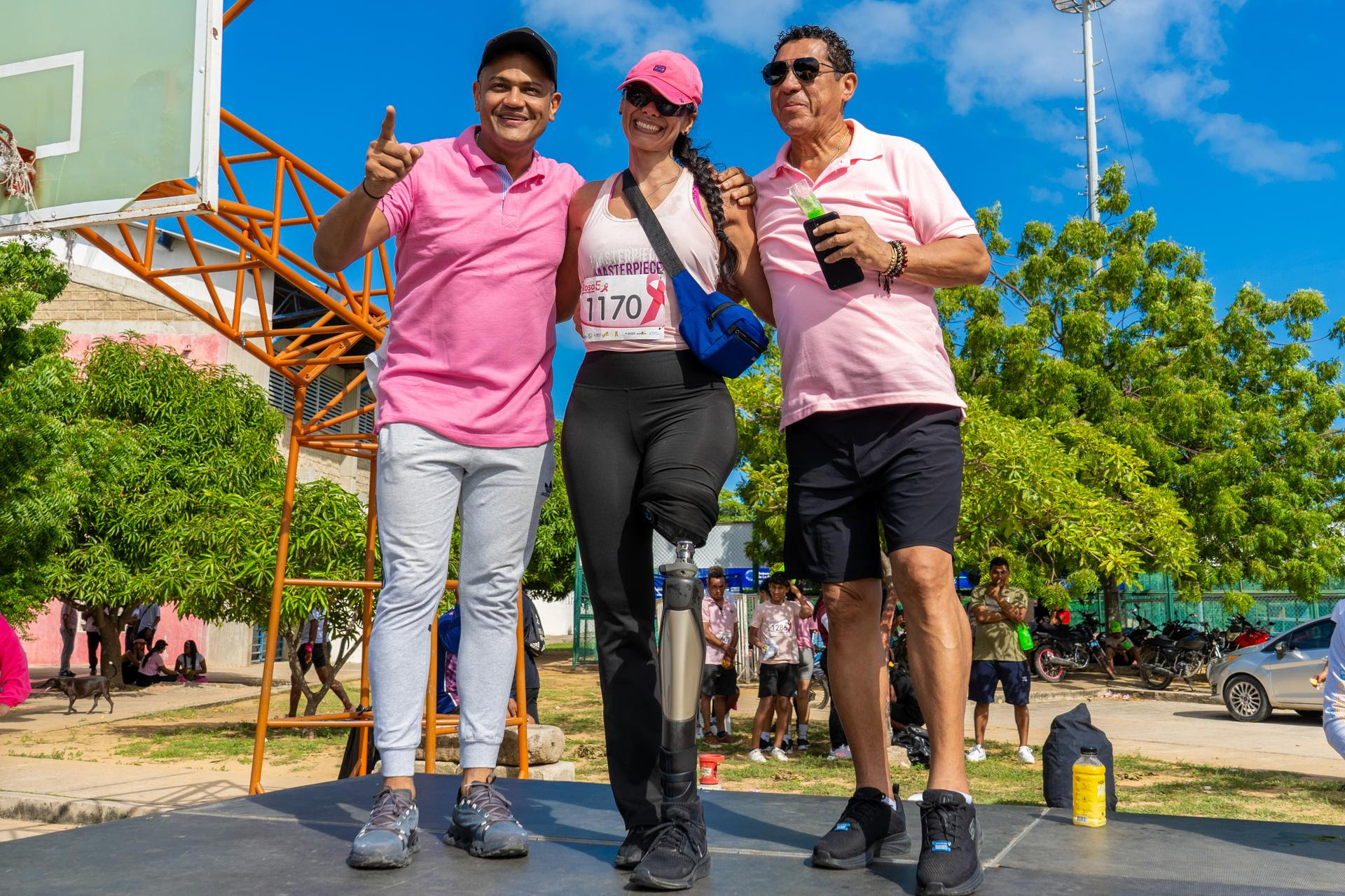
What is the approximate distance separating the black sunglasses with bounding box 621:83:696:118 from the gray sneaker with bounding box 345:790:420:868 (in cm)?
180

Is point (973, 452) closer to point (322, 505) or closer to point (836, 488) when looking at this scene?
point (322, 505)

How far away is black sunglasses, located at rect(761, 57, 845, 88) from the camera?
2934 millimetres

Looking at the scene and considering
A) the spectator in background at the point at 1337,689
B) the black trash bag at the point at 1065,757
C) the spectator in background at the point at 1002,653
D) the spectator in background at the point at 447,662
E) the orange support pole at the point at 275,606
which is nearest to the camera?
the spectator in background at the point at 1337,689

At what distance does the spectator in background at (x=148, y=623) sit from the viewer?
22641mm

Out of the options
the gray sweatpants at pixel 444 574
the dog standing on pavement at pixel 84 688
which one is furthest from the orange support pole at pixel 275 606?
the dog standing on pavement at pixel 84 688

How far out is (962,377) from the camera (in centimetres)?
2039

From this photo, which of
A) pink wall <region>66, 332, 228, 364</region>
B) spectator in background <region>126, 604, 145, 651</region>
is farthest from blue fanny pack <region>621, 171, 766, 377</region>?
pink wall <region>66, 332, 228, 364</region>

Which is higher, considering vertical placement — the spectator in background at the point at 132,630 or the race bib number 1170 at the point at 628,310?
the race bib number 1170 at the point at 628,310

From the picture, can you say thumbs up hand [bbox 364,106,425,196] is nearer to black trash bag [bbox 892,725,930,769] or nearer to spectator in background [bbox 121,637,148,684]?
black trash bag [bbox 892,725,930,769]

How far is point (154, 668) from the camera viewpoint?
2177cm

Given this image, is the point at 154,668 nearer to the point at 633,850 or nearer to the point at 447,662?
the point at 447,662

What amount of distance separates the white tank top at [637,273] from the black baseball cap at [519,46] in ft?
1.73

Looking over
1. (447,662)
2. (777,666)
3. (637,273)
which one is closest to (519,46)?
(637,273)

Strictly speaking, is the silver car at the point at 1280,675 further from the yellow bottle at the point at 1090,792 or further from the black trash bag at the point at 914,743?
the yellow bottle at the point at 1090,792
